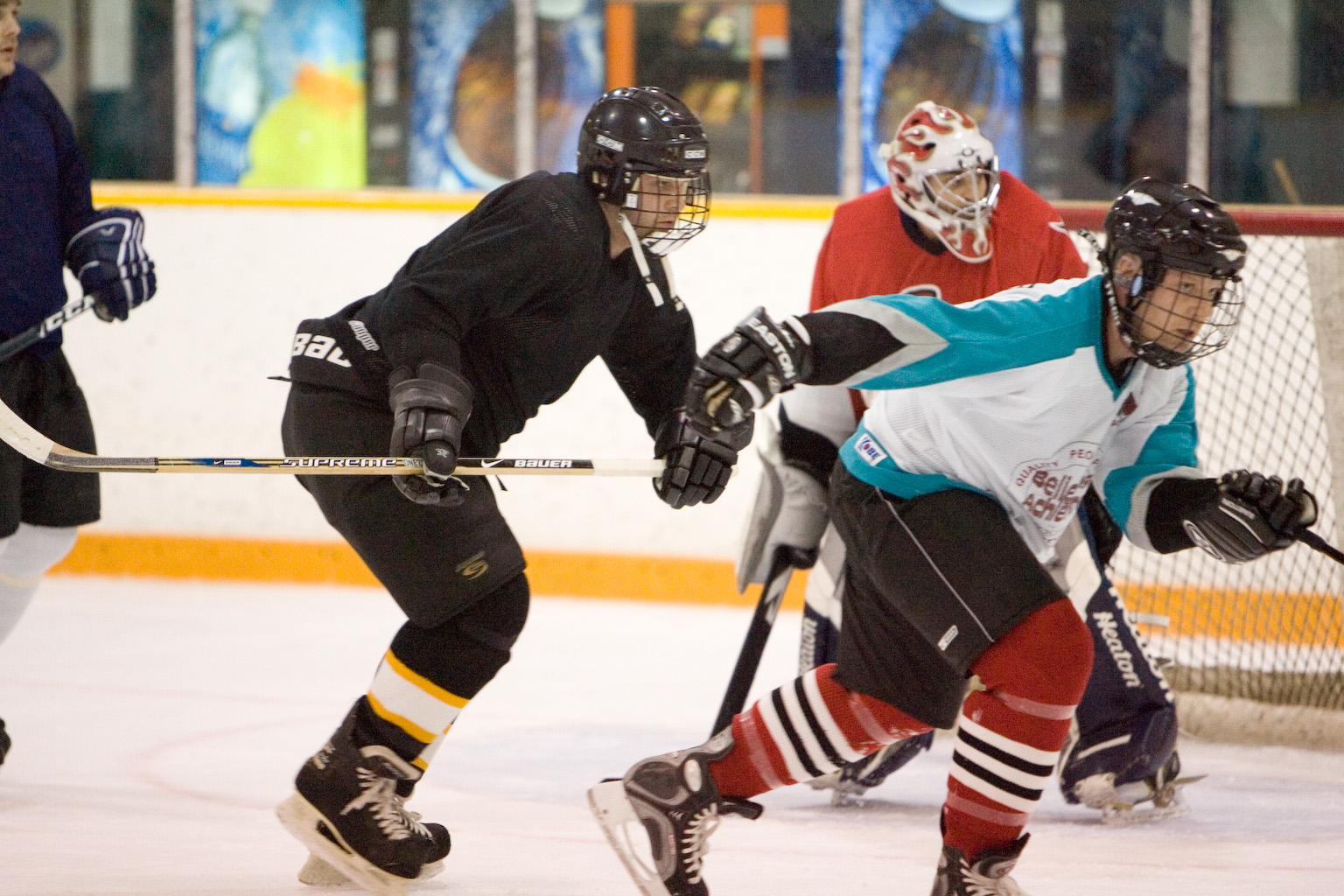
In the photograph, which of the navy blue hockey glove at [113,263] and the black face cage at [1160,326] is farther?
the navy blue hockey glove at [113,263]

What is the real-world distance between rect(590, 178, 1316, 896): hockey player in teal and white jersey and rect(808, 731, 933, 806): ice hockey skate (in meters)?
0.71

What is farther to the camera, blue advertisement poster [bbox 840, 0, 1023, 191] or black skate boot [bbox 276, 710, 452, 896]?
blue advertisement poster [bbox 840, 0, 1023, 191]

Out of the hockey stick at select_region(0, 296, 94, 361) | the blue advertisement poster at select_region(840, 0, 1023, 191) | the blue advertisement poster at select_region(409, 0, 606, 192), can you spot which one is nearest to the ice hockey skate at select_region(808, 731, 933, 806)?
the hockey stick at select_region(0, 296, 94, 361)

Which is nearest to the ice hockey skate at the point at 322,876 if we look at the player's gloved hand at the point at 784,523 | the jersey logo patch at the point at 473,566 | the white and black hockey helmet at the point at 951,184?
the jersey logo patch at the point at 473,566

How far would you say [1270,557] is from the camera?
3.96 meters

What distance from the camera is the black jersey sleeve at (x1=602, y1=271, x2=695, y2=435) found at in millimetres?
2312

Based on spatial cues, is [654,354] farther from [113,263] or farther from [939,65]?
[939,65]

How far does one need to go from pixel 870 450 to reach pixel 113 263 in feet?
4.67

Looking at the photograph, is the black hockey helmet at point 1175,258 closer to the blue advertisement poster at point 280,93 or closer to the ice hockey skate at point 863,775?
the ice hockey skate at point 863,775

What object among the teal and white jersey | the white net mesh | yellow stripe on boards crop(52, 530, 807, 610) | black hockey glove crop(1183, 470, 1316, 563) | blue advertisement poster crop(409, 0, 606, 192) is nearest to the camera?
the teal and white jersey

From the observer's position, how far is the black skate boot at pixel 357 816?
210 centimetres

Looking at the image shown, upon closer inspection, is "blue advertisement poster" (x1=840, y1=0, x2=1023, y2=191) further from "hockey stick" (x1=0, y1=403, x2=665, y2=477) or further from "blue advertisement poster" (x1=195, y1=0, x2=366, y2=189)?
"hockey stick" (x1=0, y1=403, x2=665, y2=477)

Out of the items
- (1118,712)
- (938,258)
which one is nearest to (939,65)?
(938,258)

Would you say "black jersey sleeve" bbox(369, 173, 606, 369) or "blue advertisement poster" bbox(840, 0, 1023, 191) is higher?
"blue advertisement poster" bbox(840, 0, 1023, 191)
